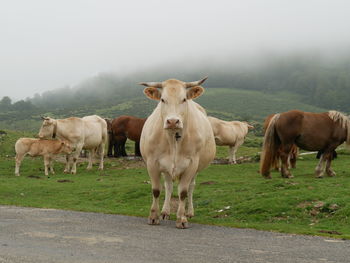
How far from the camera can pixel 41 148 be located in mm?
23062

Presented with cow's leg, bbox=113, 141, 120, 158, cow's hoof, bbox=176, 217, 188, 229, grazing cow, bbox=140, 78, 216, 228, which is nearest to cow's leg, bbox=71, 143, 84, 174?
cow's leg, bbox=113, 141, 120, 158

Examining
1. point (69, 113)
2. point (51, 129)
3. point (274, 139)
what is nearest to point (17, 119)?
point (69, 113)

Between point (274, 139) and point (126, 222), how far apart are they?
9888mm

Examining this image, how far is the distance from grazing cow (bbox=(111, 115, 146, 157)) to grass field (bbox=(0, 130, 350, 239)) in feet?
23.4

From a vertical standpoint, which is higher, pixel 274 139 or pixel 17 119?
pixel 274 139

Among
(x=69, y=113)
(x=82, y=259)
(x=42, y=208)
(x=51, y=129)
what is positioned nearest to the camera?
(x=82, y=259)

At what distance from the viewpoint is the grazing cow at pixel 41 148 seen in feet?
74.5

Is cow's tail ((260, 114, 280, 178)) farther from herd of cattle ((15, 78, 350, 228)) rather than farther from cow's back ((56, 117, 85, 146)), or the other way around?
cow's back ((56, 117, 85, 146))

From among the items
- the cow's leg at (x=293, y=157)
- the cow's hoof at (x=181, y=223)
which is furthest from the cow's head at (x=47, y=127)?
the cow's hoof at (x=181, y=223)

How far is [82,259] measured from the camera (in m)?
6.01

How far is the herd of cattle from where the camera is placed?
930 cm

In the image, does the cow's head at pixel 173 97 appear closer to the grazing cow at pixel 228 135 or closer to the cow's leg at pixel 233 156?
the cow's leg at pixel 233 156

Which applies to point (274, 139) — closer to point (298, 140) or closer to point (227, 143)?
point (298, 140)

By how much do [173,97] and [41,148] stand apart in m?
15.8
